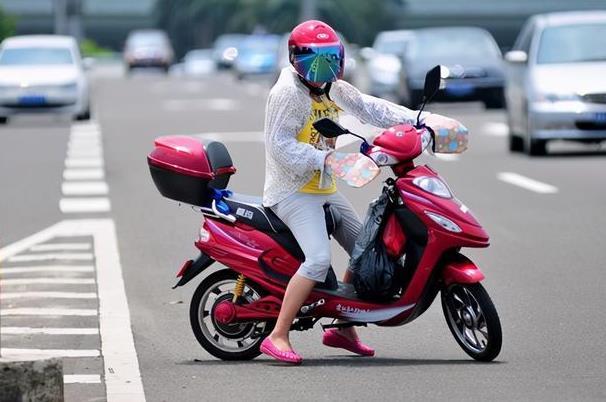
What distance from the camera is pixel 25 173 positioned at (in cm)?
2125

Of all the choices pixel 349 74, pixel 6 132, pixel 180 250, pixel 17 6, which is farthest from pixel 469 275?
pixel 17 6

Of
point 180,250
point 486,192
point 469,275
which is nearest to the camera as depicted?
point 469,275

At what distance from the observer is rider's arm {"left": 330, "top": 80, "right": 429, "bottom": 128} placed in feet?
28.1

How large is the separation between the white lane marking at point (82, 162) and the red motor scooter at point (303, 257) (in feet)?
44.7

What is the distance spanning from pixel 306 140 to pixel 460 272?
93cm

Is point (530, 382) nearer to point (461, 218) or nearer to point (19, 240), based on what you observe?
point (461, 218)

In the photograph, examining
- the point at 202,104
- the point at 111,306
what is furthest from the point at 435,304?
the point at 202,104

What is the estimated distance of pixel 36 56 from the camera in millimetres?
33031

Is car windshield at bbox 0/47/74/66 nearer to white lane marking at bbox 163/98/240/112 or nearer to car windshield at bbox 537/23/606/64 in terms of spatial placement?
white lane marking at bbox 163/98/240/112

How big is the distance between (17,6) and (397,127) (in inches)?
4218

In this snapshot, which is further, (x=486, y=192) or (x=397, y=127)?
(x=486, y=192)

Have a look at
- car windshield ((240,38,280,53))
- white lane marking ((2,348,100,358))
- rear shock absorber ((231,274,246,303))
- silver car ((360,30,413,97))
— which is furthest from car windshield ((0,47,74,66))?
car windshield ((240,38,280,53))

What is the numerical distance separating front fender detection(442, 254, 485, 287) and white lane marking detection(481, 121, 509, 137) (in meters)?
20.2

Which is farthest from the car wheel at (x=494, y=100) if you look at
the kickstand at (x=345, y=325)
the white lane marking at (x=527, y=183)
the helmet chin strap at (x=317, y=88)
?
the helmet chin strap at (x=317, y=88)
